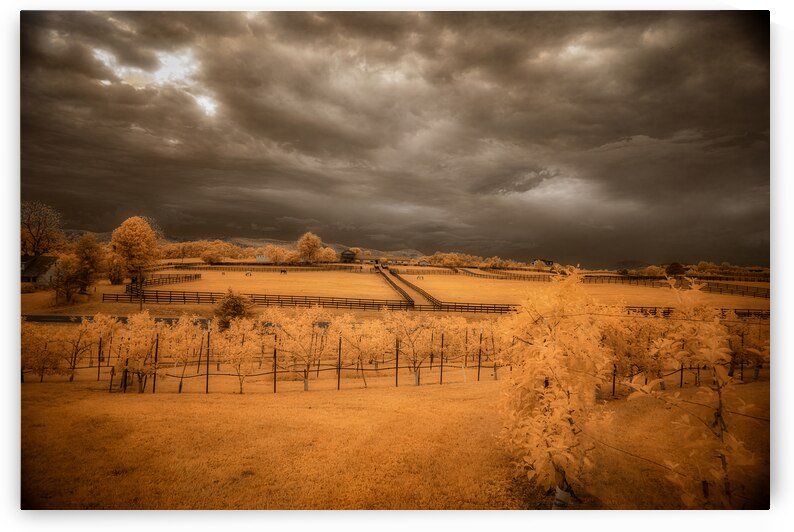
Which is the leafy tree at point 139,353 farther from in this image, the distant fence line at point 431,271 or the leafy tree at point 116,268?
the distant fence line at point 431,271

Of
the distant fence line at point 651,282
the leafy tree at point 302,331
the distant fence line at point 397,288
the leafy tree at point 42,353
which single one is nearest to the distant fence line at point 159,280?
the leafy tree at point 42,353

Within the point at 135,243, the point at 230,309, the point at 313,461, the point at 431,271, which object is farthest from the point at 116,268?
the point at 431,271

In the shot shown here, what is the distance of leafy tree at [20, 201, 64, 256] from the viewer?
744cm

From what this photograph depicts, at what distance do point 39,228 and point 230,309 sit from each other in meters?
9.12

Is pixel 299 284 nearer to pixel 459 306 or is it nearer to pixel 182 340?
pixel 182 340

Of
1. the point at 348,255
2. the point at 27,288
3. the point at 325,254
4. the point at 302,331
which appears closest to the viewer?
the point at 27,288

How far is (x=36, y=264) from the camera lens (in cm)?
892

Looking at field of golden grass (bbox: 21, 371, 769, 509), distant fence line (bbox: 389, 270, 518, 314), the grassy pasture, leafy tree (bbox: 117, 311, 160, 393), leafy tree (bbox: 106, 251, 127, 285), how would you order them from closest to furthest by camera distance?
field of golden grass (bbox: 21, 371, 769, 509)
the grassy pasture
leafy tree (bbox: 117, 311, 160, 393)
leafy tree (bbox: 106, 251, 127, 285)
distant fence line (bbox: 389, 270, 518, 314)

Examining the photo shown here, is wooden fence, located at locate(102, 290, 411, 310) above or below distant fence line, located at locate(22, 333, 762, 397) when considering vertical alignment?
above

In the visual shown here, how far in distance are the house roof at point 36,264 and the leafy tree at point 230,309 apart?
7107mm

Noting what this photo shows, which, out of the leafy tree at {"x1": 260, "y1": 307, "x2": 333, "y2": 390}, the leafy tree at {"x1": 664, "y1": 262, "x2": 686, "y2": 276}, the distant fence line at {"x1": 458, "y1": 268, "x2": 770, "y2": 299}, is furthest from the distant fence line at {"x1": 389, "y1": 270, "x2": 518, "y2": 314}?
the leafy tree at {"x1": 664, "y1": 262, "x2": 686, "y2": 276}

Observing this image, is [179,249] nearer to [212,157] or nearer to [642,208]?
[212,157]

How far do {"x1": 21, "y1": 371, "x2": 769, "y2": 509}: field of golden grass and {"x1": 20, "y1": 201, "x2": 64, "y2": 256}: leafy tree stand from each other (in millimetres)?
3309

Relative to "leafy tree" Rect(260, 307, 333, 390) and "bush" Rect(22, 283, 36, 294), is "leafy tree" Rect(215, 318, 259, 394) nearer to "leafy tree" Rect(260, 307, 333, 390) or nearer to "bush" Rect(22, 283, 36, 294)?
"leafy tree" Rect(260, 307, 333, 390)
